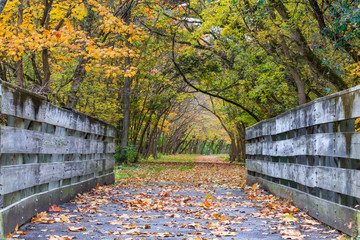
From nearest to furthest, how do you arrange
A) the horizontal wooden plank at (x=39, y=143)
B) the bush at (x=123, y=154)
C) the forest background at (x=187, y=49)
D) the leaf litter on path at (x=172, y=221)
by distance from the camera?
1. the horizontal wooden plank at (x=39, y=143)
2. the leaf litter on path at (x=172, y=221)
3. the forest background at (x=187, y=49)
4. the bush at (x=123, y=154)

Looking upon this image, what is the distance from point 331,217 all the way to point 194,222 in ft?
6.01

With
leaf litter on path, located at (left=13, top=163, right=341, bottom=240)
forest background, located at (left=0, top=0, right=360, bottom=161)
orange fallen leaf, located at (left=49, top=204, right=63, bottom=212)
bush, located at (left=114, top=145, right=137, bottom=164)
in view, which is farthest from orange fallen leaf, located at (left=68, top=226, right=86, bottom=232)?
bush, located at (left=114, top=145, right=137, bottom=164)

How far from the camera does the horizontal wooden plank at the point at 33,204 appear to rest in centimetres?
413

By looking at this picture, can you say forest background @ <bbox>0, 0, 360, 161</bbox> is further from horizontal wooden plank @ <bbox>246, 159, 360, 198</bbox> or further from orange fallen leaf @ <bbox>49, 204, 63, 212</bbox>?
orange fallen leaf @ <bbox>49, 204, 63, 212</bbox>

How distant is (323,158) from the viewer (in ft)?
17.0

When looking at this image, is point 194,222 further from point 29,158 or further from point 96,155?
point 96,155

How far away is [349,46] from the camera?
9.05 metres

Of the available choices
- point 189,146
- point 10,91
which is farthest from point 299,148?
point 189,146

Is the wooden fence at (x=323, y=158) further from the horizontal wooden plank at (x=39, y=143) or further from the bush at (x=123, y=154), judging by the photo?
the bush at (x=123, y=154)

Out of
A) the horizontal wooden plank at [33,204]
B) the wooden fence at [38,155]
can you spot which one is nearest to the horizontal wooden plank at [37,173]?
the wooden fence at [38,155]

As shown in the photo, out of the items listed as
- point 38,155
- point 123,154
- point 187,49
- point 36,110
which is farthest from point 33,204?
point 123,154

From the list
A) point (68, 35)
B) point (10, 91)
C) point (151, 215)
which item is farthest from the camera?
point (68, 35)

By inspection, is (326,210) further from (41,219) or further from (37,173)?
(37,173)

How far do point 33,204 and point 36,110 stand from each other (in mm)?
1304
